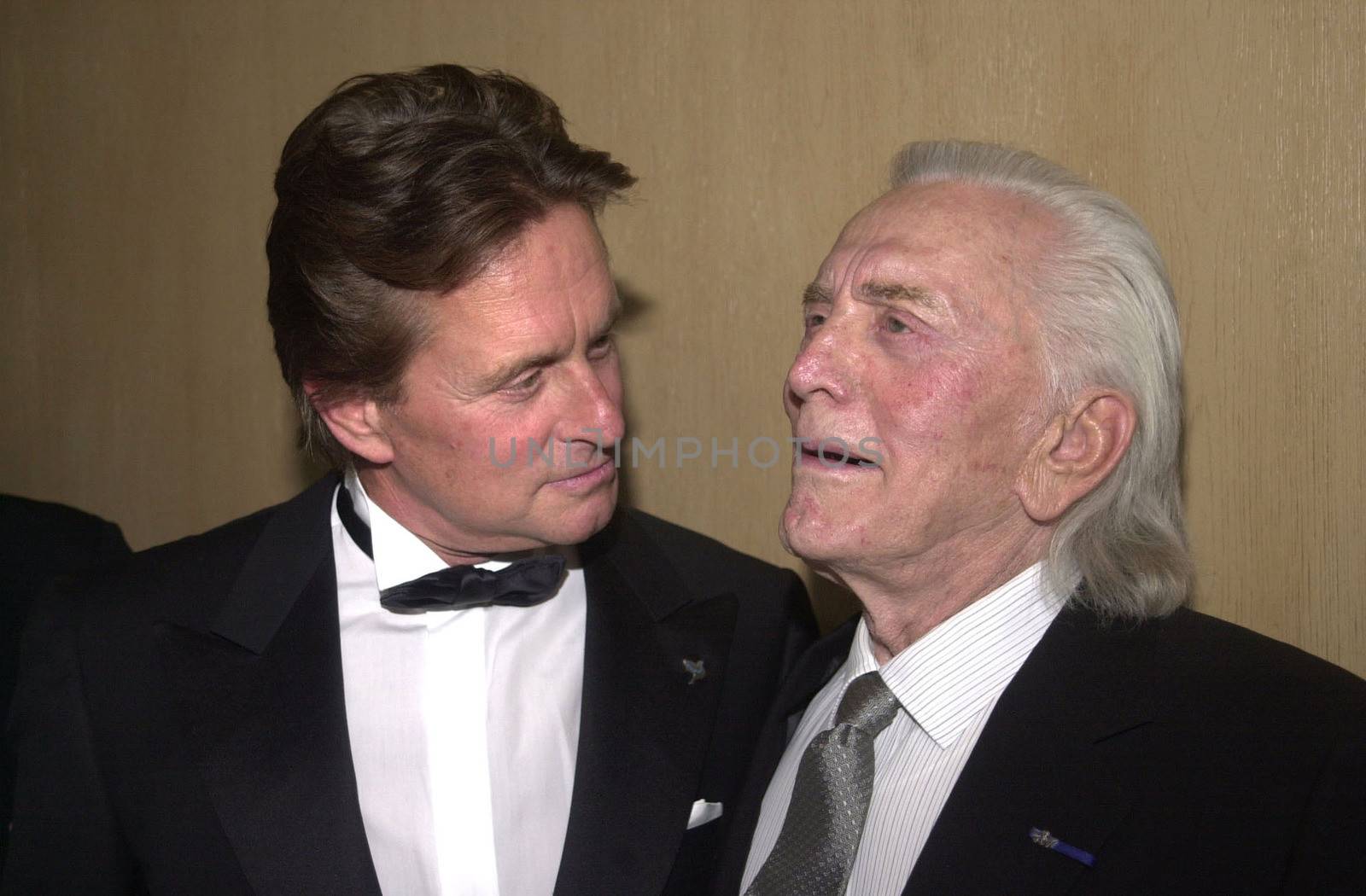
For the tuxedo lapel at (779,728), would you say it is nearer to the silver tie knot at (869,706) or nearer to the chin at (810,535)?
the silver tie knot at (869,706)

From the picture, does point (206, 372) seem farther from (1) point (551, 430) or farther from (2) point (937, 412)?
(2) point (937, 412)

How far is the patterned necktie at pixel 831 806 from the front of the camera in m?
1.54

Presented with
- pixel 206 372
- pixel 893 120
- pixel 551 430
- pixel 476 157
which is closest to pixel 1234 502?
pixel 893 120

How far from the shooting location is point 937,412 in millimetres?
1553

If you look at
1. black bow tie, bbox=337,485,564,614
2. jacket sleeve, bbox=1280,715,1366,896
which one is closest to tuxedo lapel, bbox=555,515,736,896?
black bow tie, bbox=337,485,564,614

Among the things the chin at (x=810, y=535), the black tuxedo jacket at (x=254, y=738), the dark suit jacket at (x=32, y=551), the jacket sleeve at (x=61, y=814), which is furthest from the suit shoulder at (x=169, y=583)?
the chin at (x=810, y=535)

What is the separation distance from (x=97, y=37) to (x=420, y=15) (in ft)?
3.51

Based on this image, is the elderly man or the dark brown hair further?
the dark brown hair

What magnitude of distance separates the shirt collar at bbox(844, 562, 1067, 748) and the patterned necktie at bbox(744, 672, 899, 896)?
0.20 feet

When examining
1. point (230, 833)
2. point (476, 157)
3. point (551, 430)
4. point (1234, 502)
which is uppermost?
point (476, 157)

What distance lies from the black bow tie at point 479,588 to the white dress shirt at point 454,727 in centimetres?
4

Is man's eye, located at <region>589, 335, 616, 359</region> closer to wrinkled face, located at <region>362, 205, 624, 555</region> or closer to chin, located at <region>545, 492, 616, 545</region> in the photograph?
wrinkled face, located at <region>362, 205, 624, 555</region>

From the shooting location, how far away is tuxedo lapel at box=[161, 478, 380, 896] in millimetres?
1642

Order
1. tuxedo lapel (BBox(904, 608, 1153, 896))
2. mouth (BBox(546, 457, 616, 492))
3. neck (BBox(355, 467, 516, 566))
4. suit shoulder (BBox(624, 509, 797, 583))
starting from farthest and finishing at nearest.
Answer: suit shoulder (BBox(624, 509, 797, 583)) < neck (BBox(355, 467, 516, 566)) < mouth (BBox(546, 457, 616, 492)) < tuxedo lapel (BBox(904, 608, 1153, 896))
